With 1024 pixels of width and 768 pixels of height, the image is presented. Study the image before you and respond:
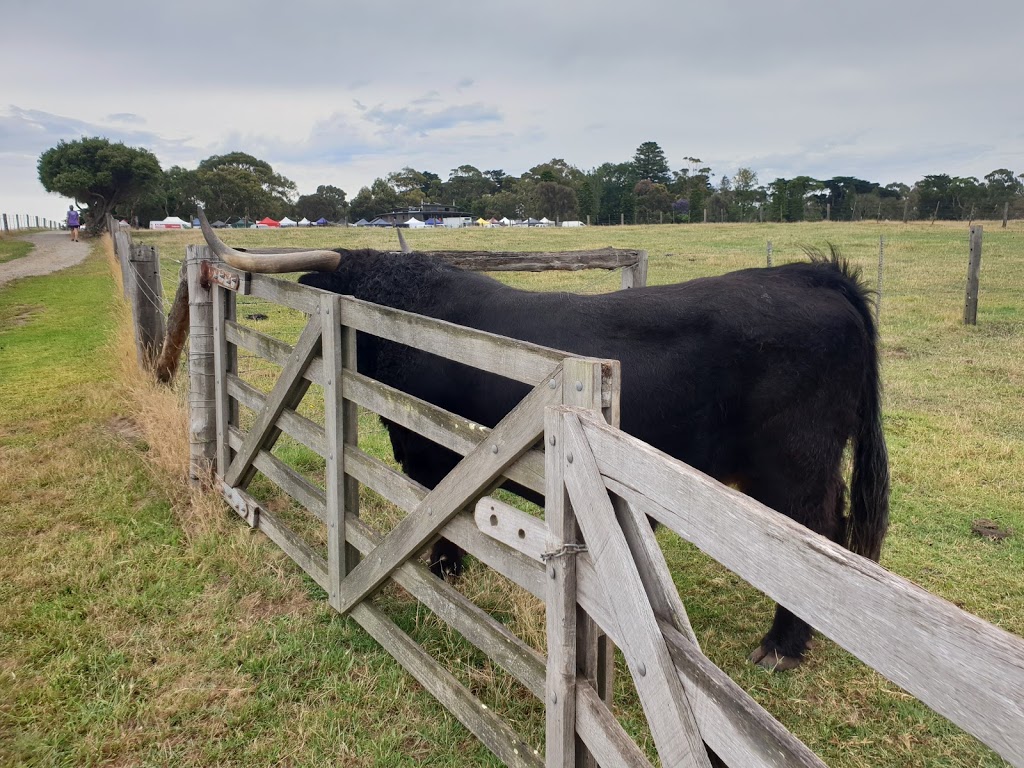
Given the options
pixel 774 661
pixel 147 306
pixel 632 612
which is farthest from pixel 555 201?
pixel 632 612

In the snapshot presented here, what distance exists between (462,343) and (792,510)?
2077mm

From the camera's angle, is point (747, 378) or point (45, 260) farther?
point (45, 260)

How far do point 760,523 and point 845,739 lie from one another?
90.4 inches

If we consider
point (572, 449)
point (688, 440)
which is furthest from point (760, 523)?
point (688, 440)

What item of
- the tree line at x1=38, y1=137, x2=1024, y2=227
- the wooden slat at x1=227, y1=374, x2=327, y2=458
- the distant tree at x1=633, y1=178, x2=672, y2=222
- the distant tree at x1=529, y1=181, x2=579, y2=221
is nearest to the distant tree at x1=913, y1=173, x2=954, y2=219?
the tree line at x1=38, y1=137, x2=1024, y2=227

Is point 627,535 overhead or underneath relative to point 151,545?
overhead

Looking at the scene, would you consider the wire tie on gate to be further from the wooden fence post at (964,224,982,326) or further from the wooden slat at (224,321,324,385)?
the wooden fence post at (964,224,982,326)

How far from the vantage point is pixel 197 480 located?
5.48 m

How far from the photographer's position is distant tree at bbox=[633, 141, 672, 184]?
108062mm

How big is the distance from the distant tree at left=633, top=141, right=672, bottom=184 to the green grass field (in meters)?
107

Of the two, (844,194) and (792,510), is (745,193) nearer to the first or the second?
(844,194)

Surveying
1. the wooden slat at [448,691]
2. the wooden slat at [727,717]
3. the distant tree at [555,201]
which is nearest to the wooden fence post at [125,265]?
the wooden slat at [448,691]

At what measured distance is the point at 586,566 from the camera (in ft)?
6.64

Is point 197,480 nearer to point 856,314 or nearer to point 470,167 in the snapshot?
point 856,314
